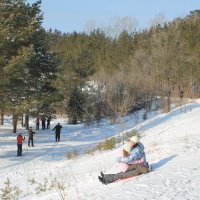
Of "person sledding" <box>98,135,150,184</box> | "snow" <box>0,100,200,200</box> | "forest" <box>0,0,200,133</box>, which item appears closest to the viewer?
"snow" <box>0,100,200,200</box>

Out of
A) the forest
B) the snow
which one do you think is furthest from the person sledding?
the forest

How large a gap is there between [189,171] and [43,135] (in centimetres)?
2573

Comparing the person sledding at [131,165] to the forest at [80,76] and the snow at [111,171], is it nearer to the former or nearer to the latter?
the snow at [111,171]

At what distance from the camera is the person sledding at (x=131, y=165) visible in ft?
41.3

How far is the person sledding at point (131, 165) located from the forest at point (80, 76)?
14568 mm

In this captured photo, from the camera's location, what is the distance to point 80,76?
5466 cm

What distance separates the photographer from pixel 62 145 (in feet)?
101

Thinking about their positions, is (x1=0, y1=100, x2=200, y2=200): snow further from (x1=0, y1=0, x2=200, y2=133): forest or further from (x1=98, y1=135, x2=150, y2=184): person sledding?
Answer: (x1=0, y1=0, x2=200, y2=133): forest

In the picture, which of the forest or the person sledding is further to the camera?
the forest

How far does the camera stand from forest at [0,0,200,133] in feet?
92.5

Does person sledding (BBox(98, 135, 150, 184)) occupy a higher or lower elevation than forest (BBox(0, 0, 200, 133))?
lower

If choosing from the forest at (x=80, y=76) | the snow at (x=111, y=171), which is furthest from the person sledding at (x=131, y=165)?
the forest at (x=80, y=76)

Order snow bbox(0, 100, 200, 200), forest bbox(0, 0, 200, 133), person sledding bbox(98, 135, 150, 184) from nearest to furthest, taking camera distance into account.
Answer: snow bbox(0, 100, 200, 200)
person sledding bbox(98, 135, 150, 184)
forest bbox(0, 0, 200, 133)

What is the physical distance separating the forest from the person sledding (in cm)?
1457
